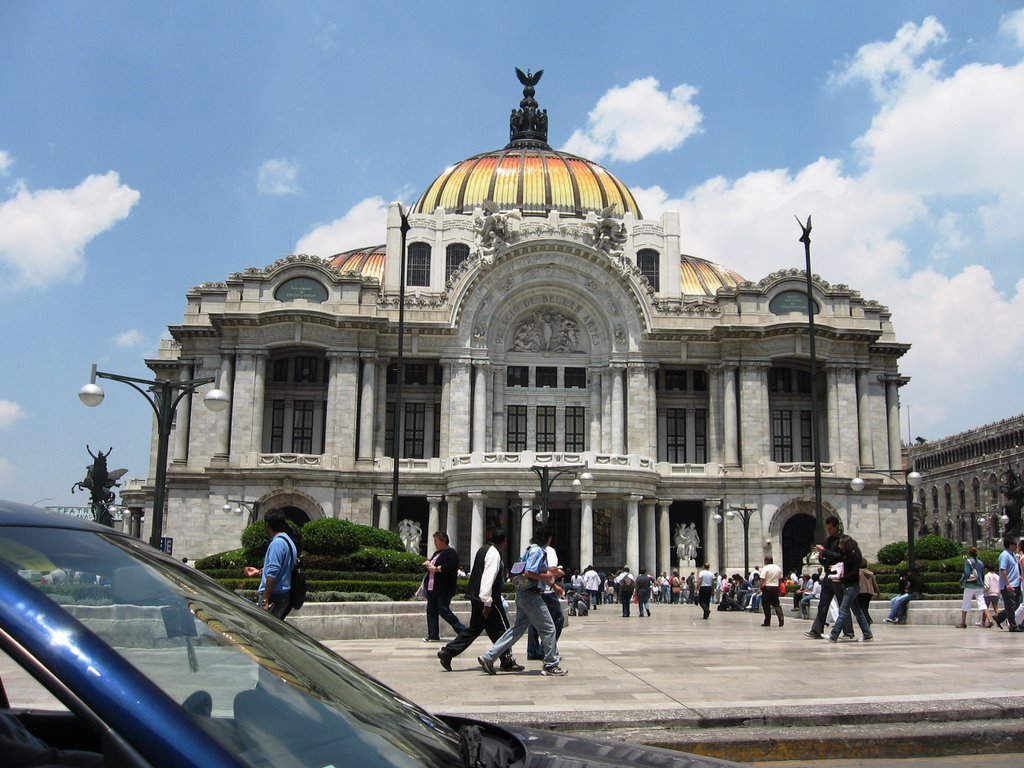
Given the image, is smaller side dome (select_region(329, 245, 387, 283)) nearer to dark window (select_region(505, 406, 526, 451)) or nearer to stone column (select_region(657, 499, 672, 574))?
dark window (select_region(505, 406, 526, 451))

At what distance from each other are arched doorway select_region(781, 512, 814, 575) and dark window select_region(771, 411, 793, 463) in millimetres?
3593

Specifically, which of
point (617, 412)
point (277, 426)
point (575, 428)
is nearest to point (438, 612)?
point (617, 412)

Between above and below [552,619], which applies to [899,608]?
below

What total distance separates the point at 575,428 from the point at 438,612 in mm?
37806

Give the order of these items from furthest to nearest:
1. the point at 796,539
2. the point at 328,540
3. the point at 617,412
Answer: the point at 617,412 < the point at 796,539 < the point at 328,540

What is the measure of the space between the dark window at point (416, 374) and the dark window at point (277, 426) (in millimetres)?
6706

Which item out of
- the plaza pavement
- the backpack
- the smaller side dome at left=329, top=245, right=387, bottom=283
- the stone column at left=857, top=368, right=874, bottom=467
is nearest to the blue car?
the plaza pavement

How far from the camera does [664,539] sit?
50219 mm

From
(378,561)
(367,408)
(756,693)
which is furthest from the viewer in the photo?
(367,408)

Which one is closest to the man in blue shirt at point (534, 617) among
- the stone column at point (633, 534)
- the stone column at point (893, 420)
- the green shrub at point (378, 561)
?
the green shrub at point (378, 561)

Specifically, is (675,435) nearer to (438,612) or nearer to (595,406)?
(595,406)

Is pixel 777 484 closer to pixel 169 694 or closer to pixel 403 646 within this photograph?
pixel 403 646

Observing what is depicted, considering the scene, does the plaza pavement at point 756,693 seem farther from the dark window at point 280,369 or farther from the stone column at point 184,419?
the stone column at point 184,419

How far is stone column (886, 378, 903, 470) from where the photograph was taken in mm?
54719
